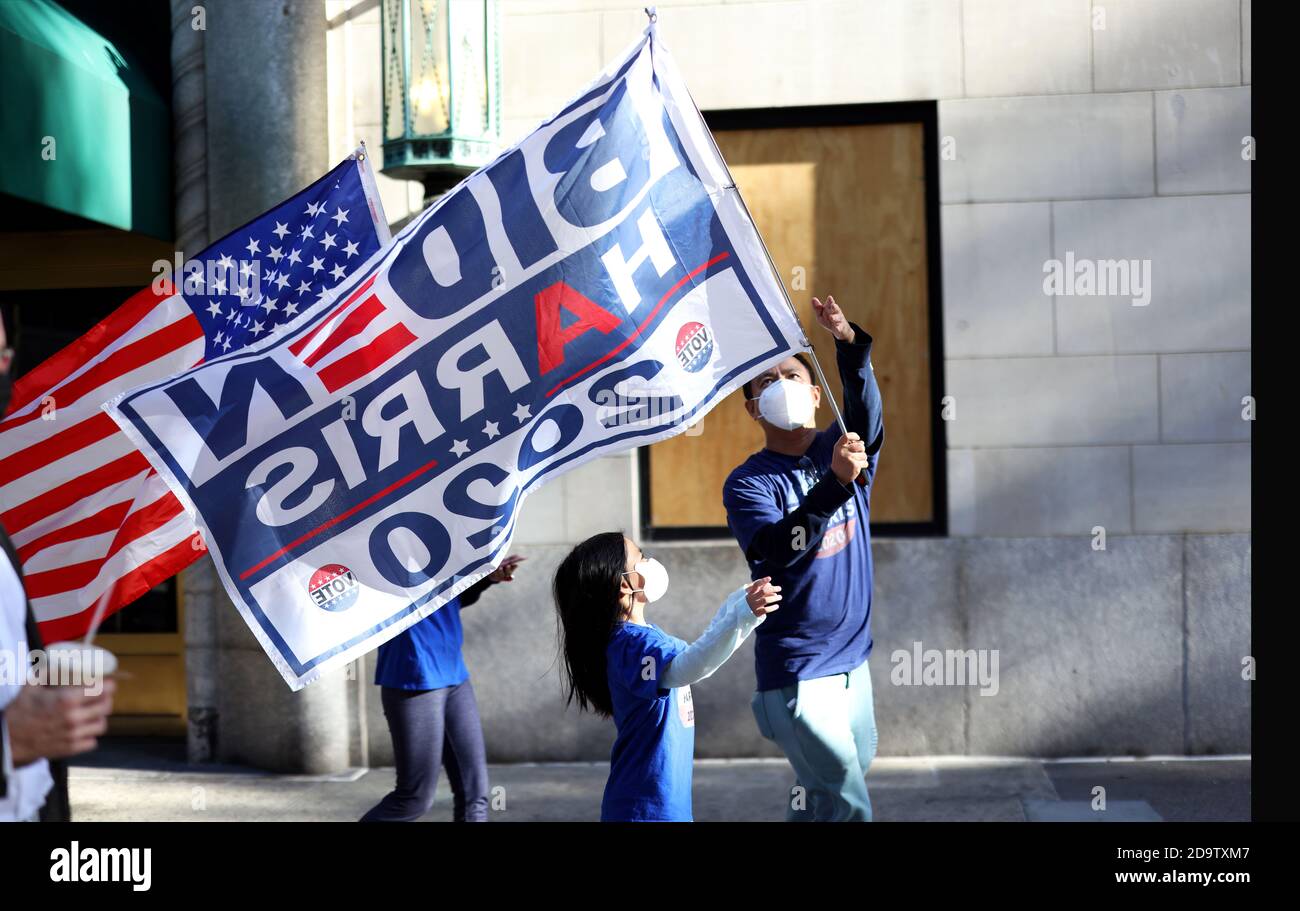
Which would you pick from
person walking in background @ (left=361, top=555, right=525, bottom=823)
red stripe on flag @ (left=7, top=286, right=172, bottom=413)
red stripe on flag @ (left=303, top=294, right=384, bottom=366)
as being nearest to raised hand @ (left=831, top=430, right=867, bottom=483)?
red stripe on flag @ (left=303, top=294, right=384, bottom=366)

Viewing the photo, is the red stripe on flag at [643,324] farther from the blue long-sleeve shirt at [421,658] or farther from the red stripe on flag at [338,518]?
the blue long-sleeve shirt at [421,658]

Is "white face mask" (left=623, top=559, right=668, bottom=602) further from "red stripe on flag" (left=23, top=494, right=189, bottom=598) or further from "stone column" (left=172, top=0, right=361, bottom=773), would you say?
"stone column" (left=172, top=0, right=361, bottom=773)

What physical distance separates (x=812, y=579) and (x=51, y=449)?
9.60 feet

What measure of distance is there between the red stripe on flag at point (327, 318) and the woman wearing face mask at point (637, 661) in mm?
1125

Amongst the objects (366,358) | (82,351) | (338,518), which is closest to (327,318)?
(366,358)

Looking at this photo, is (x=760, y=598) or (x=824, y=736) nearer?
(x=760, y=598)

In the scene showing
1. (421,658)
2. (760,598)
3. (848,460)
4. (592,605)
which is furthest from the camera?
(421,658)

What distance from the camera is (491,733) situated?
786 cm

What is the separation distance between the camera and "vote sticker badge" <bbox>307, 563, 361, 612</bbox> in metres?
4.24

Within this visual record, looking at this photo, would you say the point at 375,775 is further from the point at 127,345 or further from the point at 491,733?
the point at 127,345

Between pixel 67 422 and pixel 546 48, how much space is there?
11.9ft

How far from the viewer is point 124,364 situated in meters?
5.54

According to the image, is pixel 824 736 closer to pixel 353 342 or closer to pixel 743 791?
pixel 353 342
